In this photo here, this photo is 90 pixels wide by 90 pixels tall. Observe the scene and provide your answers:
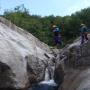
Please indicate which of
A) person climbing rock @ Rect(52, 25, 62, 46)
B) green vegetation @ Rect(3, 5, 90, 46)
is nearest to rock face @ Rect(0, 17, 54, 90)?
person climbing rock @ Rect(52, 25, 62, 46)

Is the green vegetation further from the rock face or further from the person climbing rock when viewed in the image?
the rock face

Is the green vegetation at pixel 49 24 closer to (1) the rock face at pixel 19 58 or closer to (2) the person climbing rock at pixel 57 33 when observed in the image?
(2) the person climbing rock at pixel 57 33

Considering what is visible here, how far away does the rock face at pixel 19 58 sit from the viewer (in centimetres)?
2394

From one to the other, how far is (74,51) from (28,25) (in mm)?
24673

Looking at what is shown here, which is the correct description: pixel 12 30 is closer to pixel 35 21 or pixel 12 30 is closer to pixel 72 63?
pixel 72 63

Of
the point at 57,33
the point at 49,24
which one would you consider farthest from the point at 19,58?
the point at 49,24

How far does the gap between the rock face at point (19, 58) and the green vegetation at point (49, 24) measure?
58.4 feet

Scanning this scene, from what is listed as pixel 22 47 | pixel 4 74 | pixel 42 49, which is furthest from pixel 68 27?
pixel 4 74

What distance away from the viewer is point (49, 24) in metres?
53.2

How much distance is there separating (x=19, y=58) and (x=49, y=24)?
2858 centimetres

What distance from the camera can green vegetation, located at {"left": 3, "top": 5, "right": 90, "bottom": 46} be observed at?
47.9m

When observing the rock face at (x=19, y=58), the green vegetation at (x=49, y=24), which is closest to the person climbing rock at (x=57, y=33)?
the rock face at (x=19, y=58)

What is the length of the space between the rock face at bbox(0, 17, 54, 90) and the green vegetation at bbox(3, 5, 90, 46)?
17.8m

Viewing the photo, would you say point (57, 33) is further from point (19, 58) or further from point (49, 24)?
point (49, 24)
